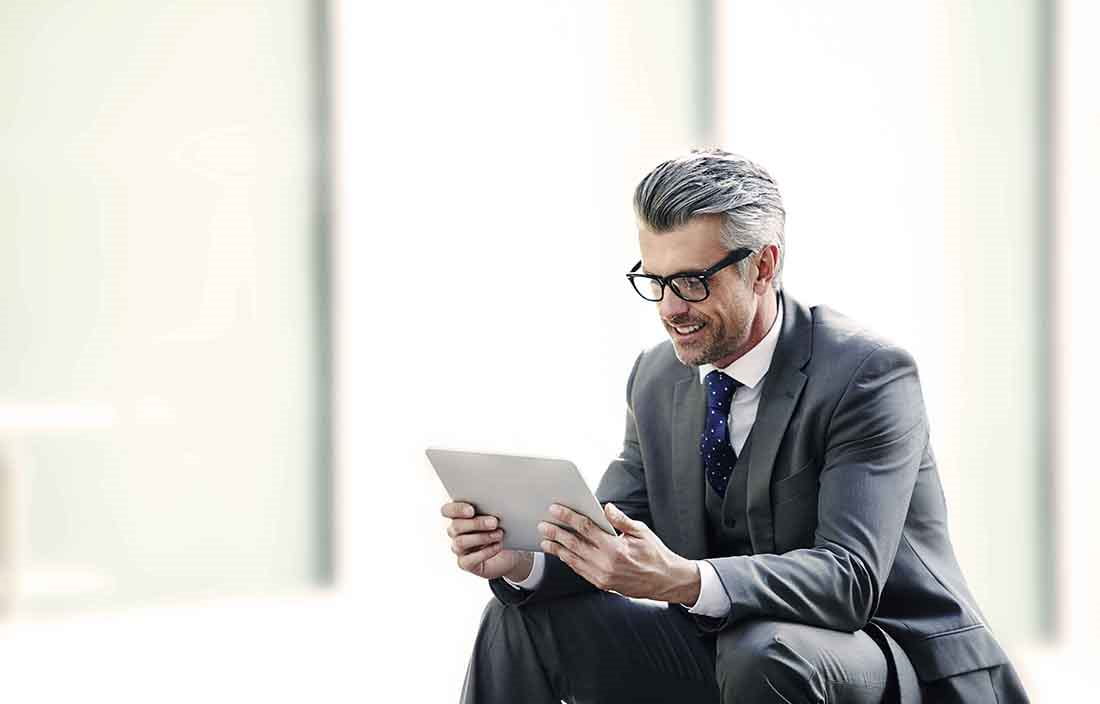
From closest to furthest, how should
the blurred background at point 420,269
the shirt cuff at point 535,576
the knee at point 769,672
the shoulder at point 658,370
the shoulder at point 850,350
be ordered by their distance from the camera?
the knee at point 769,672, the shoulder at point 850,350, the shirt cuff at point 535,576, the shoulder at point 658,370, the blurred background at point 420,269

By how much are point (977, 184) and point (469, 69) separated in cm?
159

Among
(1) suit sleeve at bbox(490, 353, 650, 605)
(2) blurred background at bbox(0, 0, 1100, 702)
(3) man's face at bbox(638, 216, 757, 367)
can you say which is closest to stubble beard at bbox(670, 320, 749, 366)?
(3) man's face at bbox(638, 216, 757, 367)

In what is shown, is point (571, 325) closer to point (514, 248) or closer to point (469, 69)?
point (514, 248)

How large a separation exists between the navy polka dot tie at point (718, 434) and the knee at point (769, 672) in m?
0.30

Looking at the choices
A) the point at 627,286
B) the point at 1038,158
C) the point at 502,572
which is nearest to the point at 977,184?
the point at 1038,158

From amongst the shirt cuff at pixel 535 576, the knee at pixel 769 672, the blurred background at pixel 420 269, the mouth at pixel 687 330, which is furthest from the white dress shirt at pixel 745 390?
the blurred background at pixel 420 269

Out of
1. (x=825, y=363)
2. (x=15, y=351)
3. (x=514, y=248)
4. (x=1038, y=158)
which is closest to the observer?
(x=825, y=363)

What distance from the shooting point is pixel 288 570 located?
445 centimetres

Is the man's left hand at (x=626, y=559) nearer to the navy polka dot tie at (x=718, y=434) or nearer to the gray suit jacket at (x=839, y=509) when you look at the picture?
the gray suit jacket at (x=839, y=509)

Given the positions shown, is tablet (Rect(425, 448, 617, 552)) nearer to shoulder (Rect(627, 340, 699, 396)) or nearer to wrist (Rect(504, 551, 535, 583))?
wrist (Rect(504, 551, 535, 583))

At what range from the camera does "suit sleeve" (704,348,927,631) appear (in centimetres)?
194

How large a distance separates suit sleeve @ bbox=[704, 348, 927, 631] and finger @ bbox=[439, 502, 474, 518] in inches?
14.8

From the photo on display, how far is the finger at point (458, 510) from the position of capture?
2.10 metres

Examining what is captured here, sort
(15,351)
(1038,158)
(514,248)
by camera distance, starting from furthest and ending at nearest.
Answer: (514,248)
(1038,158)
(15,351)
